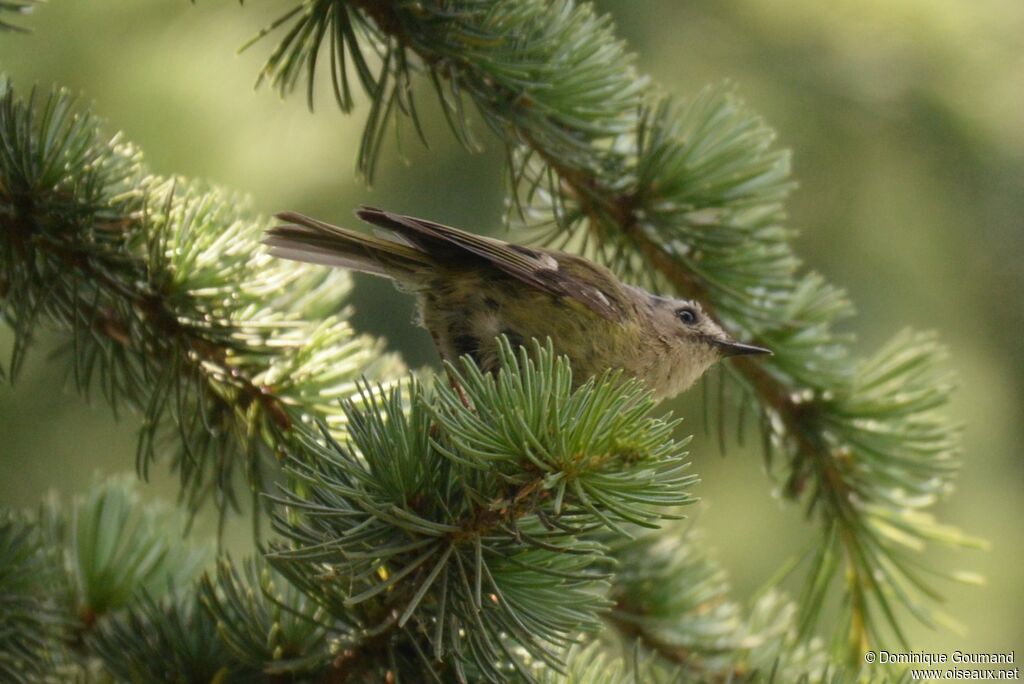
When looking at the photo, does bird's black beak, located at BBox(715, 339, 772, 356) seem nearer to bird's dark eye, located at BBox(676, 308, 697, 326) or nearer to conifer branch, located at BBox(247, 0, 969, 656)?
conifer branch, located at BBox(247, 0, 969, 656)

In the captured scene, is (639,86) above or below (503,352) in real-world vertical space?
above

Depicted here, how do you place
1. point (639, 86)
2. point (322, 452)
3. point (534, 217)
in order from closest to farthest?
point (322, 452)
point (639, 86)
point (534, 217)

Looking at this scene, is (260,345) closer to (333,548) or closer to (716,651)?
(333,548)

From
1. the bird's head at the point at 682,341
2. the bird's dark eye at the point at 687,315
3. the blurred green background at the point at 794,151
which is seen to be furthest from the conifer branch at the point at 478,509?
the blurred green background at the point at 794,151

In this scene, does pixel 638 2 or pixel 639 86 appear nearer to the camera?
pixel 639 86

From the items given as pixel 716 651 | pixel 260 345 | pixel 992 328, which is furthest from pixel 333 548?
pixel 992 328

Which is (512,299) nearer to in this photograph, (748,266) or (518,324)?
(518,324)
